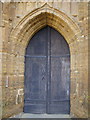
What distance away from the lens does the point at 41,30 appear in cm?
483

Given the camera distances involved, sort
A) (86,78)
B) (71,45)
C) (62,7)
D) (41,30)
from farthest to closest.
Answer: 1. (41,30)
2. (71,45)
3. (62,7)
4. (86,78)

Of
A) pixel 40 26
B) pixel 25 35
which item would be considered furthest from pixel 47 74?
pixel 40 26

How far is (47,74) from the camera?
4.74 meters

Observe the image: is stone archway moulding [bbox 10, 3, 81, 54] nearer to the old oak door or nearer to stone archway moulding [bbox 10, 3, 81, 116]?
stone archway moulding [bbox 10, 3, 81, 116]

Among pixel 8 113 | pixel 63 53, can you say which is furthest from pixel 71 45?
pixel 8 113

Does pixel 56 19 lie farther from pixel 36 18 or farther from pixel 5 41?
pixel 5 41

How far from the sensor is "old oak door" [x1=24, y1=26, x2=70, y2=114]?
15.5 feet

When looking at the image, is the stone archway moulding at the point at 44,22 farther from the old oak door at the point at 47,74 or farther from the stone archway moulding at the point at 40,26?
the old oak door at the point at 47,74

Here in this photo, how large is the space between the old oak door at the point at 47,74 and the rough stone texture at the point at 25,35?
0.94ft

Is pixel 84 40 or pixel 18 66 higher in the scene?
pixel 84 40

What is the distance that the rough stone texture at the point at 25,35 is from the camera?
4020 mm

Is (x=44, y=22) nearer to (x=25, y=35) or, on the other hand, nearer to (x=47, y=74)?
(x=25, y=35)

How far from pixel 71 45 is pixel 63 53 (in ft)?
1.34

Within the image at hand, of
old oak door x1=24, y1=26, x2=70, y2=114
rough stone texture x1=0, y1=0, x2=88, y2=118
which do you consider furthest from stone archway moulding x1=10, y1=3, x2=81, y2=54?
old oak door x1=24, y1=26, x2=70, y2=114
